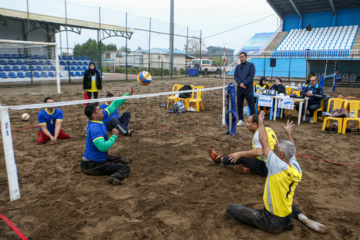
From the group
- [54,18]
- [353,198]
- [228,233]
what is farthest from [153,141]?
[54,18]

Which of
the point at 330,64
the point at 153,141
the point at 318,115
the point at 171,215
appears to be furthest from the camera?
the point at 330,64

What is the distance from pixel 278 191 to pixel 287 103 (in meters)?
6.27

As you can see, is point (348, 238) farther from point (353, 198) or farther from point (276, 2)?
point (276, 2)

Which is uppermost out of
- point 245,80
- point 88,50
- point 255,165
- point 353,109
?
point 88,50

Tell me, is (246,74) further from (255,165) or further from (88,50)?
(88,50)

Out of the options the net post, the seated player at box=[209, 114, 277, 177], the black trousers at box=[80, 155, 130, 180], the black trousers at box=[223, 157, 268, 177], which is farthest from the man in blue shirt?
the black trousers at box=[223, 157, 268, 177]

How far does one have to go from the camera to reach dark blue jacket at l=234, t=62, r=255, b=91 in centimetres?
764

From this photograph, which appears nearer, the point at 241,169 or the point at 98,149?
the point at 98,149

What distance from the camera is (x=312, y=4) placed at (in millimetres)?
26500

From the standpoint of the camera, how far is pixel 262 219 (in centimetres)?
293

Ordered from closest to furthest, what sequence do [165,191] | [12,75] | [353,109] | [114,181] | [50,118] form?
[165,191] < [114,181] < [50,118] < [353,109] < [12,75]

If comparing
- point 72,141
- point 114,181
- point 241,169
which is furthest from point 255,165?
point 72,141

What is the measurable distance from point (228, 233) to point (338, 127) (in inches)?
234

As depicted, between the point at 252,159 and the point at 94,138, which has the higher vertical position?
the point at 94,138
